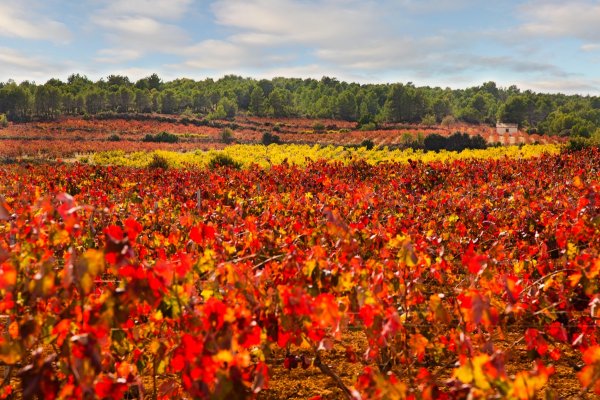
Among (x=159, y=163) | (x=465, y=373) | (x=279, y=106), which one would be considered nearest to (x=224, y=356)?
(x=465, y=373)

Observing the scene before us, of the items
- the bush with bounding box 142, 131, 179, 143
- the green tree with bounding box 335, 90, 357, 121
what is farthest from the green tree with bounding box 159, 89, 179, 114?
the bush with bounding box 142, 131, 179, 143

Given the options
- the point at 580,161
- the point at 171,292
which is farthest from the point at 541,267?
the point at 580,161

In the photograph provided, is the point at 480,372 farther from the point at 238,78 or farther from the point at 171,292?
the point at 238,78

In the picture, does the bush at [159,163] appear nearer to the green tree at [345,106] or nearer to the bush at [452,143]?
the bush at [452,143]

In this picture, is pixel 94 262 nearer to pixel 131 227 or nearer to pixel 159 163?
pixel 131 227

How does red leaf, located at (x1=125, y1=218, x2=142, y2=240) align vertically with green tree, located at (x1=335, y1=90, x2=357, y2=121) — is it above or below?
below

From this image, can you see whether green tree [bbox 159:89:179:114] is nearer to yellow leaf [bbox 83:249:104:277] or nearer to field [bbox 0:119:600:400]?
field [bbox 0:119:600:400]

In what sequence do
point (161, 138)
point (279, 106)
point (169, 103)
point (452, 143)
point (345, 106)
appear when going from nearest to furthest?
1. point (452, 143)
2. point (161, 138)
3. point (279, 106)
4. point (169, 103)
5. point (345, 106)

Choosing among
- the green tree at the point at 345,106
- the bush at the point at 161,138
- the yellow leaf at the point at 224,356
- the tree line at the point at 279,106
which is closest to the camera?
the yellow leaf at the point at 224,356

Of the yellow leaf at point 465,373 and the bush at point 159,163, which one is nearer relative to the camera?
the yellow leaf at point 465,373

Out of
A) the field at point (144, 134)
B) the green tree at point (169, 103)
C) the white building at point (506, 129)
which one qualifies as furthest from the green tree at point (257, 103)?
the white building at point (506, 129)

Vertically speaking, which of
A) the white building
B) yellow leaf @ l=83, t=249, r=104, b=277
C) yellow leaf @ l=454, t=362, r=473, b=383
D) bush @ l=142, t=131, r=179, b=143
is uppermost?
the white building

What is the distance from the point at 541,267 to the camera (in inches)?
192

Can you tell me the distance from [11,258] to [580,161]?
57.7 feet
